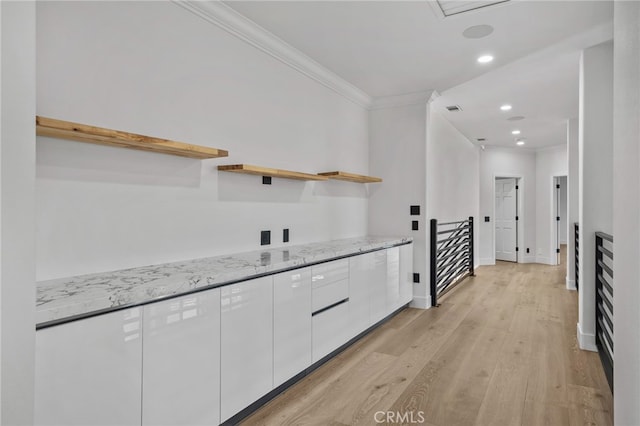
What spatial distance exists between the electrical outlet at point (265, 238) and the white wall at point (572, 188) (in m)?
4.82

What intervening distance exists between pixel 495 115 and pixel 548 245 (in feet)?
13.7

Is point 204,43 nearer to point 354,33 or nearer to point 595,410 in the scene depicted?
point 354,33

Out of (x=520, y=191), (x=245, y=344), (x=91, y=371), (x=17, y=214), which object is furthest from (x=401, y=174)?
(x=520, y=191)

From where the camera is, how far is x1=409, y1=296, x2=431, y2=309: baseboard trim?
4.45m

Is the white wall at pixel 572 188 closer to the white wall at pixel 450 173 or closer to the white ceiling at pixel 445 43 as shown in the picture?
the white ceiling at pixel 445 43

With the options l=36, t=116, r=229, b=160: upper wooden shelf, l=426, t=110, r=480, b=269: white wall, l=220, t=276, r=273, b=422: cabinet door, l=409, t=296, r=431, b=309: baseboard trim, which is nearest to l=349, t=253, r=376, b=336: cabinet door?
l=220, t=276, r=273, b=422: cabinet door

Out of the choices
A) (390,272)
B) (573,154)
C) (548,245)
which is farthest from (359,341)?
(548,245)

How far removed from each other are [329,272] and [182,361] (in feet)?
4.41

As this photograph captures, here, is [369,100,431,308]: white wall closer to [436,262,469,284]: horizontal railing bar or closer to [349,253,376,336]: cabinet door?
[436,262,469,284]: horizontal railing bar

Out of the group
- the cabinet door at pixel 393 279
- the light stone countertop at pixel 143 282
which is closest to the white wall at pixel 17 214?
the light stone countertop at pixel 143 282

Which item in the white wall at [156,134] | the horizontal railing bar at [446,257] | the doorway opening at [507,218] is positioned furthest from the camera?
the doorway opening at [507,218]

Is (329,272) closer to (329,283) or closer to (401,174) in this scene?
(329,283)

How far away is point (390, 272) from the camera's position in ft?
12.7

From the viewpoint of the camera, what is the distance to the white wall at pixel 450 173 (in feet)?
16.3
